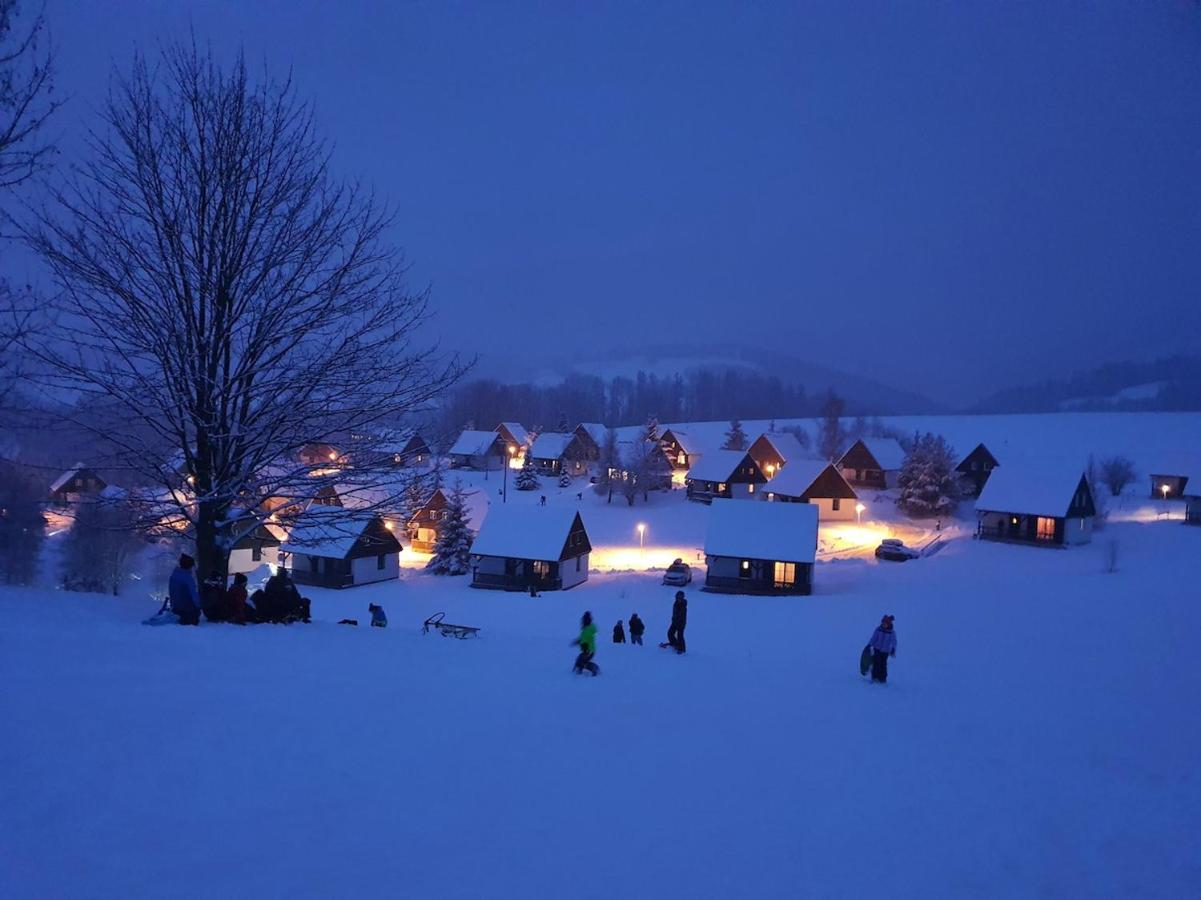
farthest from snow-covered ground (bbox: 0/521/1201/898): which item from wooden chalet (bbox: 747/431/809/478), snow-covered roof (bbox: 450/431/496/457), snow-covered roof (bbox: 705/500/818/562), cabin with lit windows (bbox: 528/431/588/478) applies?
snow-covered roof (bbox: 450/431/496/457)

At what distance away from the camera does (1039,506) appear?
40594 millimetres

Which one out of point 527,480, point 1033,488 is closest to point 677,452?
point 527,480

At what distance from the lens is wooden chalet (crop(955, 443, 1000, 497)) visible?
60.8 meters

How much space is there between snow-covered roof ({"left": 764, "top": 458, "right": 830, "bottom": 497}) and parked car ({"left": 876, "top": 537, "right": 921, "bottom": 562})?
13.5 metres

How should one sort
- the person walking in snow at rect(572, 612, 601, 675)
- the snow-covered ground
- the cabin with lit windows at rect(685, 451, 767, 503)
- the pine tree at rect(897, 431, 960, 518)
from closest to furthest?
the snow-covered ground
the person walking in snow at rect(572, 612, 601, 675)
the pine tree at rect(897, 431, 960, 518)
the cabin with lit windows at rect(685, 451, 767, 503)

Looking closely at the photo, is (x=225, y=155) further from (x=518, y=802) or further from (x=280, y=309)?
(x=518, y=802)

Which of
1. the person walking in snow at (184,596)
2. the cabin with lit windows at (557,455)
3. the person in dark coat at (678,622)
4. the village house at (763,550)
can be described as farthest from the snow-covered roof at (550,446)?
the person walking in snow at (184,596)

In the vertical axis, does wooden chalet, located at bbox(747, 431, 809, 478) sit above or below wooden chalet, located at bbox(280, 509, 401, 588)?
above

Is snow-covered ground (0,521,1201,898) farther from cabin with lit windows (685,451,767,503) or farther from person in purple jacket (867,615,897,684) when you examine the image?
cabin with lit windows (685,451,767,503)

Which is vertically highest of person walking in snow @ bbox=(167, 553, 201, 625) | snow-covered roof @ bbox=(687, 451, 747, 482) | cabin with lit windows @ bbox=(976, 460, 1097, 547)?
snow-covered roof @ bbox=(687, 451, 747, 482)

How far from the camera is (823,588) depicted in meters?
32.5

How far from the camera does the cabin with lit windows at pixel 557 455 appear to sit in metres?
74.3

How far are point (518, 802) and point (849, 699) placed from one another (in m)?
6.70

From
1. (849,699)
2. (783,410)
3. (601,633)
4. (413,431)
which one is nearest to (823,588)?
(601,633)
